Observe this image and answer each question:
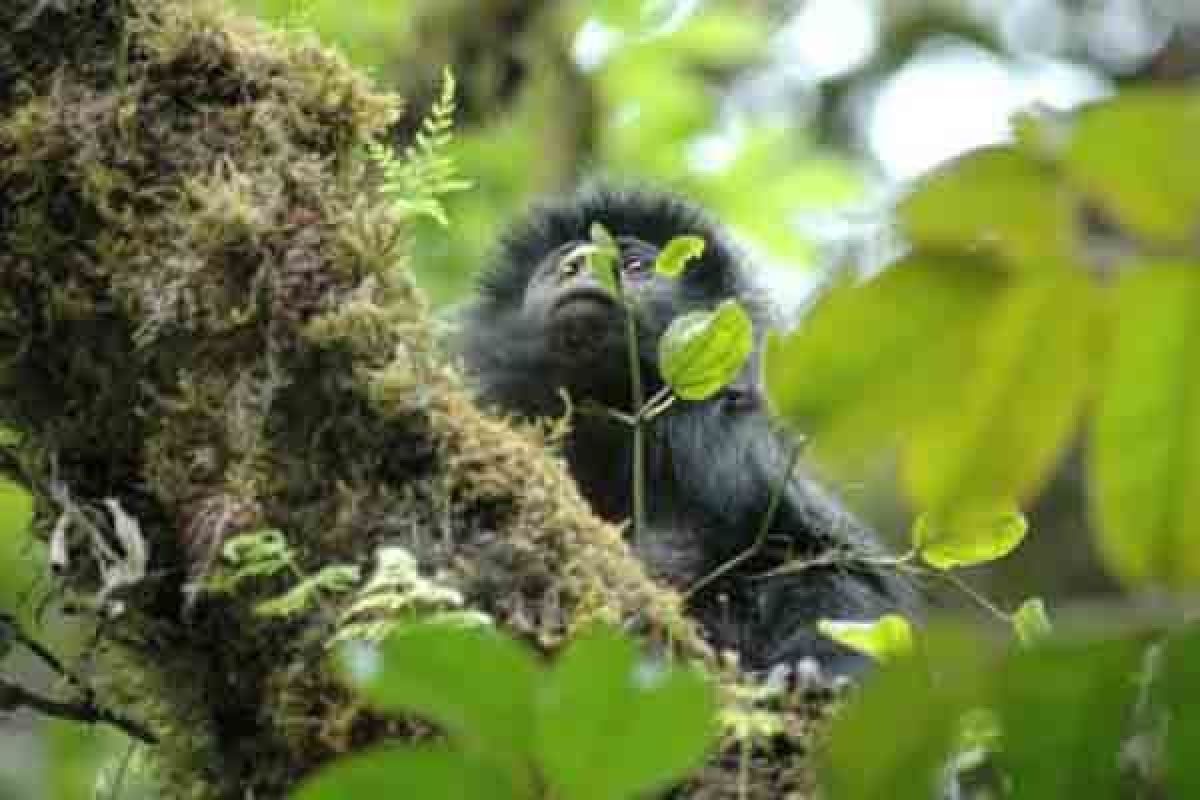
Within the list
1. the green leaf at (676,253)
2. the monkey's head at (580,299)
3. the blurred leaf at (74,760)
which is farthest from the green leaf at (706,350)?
the monkey's head at (580,299)

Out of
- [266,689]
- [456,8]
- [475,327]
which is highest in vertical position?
[456,8]

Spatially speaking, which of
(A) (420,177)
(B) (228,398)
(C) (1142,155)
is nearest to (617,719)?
(C) (1142,155)

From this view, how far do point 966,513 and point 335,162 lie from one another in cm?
131

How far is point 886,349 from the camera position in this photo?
35.6 inches

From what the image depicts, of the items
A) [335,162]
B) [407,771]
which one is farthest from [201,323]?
[407,771]

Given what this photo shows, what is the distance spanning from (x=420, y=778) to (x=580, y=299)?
3.10m

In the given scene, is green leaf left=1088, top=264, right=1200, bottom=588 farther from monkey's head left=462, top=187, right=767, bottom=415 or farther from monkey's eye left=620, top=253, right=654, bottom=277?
monkey's eye left=620, top=253, right=654, bottom=277

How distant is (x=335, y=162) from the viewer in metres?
2.13

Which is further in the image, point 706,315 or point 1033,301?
point 706,315

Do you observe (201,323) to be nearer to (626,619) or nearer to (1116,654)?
(626,619)

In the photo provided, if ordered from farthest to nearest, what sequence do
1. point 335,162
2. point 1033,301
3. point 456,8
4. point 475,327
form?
point 456,8
point 475,327
point 335,162
point 1033,301

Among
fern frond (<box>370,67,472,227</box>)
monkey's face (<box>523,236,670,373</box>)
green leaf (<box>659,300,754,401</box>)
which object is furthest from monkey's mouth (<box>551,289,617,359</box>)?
green leaf (<box>659,300,754,401</box>)

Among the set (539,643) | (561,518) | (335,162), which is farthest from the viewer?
(335,162)

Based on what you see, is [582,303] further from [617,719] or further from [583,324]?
[617,719]
